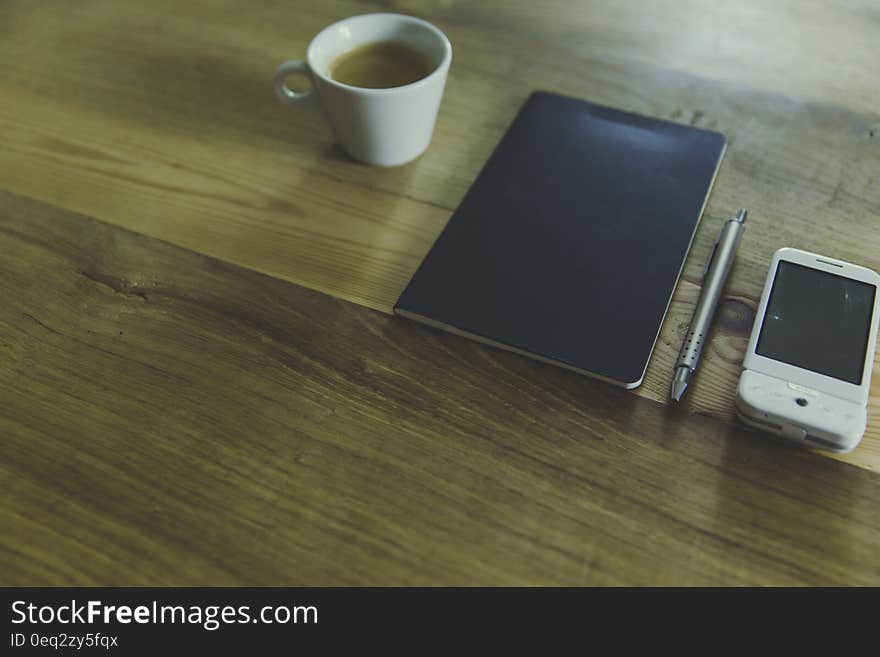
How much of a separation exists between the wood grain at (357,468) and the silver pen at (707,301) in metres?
0.03

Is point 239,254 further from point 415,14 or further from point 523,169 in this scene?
point 415,14

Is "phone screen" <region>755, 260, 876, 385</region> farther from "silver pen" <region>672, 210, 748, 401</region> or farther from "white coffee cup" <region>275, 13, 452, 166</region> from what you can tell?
"white coffee cup" <region>275, 13, 452, 166</region>

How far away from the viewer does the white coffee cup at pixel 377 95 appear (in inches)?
24.1

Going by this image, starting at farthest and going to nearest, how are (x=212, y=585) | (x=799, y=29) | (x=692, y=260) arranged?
(x=799, y=29) → (x=692, y=260) → (x=212, y=585)

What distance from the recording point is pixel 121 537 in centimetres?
45

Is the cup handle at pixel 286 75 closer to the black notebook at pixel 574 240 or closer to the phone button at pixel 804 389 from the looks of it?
the black notebook at pixel 574 240

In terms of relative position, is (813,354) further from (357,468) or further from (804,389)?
(357,468)

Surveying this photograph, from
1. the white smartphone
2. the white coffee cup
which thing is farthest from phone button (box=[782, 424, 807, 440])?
the white coffee cup

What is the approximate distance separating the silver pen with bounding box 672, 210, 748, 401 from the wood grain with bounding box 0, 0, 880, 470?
1cm

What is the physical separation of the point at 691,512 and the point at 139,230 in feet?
1.63

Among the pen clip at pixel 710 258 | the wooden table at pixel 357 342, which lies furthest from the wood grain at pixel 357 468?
the pen clip at pixel 710 258

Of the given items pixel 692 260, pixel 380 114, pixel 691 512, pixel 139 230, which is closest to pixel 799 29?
pixel 692 260

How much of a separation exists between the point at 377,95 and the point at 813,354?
38 cm

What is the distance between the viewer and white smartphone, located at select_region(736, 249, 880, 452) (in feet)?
1.53
